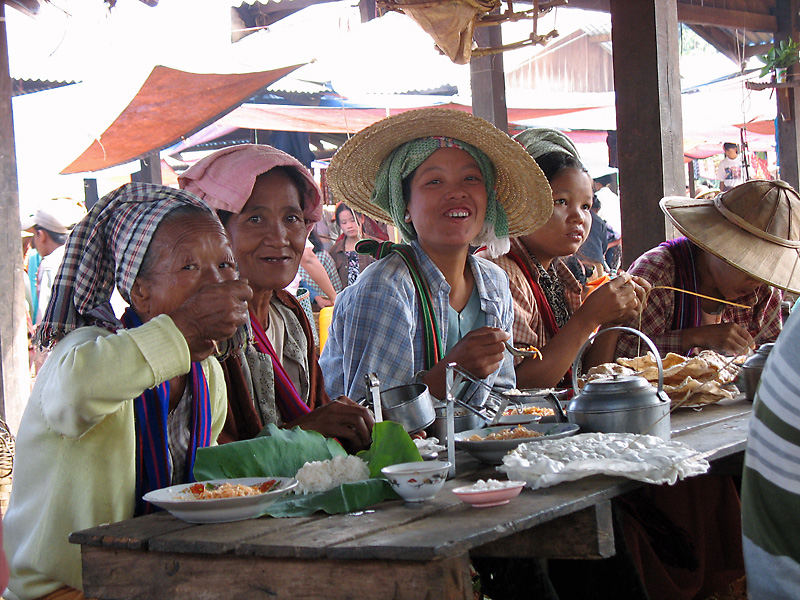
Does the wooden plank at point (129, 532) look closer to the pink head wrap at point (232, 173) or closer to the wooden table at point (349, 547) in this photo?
the wooden table at point (349, 547)

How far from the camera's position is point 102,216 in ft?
7.32

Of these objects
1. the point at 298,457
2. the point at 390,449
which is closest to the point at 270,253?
the point at 298,457

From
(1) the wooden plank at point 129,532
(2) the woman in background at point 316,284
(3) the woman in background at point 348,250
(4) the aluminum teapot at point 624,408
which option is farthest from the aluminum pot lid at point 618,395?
(3) the woman in background at point 348,250

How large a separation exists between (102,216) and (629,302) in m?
2.18

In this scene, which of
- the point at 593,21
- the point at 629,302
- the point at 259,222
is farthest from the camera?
the point at 593,21

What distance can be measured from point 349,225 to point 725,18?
393 cm

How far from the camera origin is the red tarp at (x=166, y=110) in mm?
7247

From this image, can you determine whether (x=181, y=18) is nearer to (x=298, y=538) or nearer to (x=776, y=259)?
(x=776, y=259)

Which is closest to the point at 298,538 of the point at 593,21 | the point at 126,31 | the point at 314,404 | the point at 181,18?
the point at 314,404

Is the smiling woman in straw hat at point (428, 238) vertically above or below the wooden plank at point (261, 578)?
above

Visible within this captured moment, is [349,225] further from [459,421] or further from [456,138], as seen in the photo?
[459,421]

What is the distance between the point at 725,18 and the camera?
8039mm

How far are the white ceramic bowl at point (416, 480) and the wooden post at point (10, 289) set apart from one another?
3.48m

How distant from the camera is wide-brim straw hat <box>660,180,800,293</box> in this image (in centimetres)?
379
